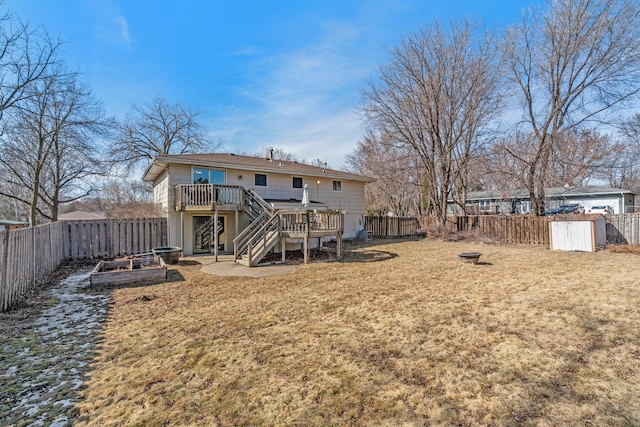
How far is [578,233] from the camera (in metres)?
12.1

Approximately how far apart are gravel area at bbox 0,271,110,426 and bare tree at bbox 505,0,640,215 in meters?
19.7

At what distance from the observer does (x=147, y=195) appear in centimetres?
2988

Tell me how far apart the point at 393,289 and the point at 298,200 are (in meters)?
9.81

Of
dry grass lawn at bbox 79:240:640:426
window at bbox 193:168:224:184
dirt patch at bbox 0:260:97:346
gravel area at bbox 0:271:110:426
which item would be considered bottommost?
dry grass lawn at bbox 79:240:640:426

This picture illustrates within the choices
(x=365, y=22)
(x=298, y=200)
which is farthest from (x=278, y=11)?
(x=298, y=200)

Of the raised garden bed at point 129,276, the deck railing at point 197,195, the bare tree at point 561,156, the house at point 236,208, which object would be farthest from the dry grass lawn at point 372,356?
the bare tree at point 561,156

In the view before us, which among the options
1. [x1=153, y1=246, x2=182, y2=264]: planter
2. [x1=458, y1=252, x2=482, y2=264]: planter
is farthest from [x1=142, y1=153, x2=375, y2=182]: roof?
[x1=458, y1=252, x2=482, y2=264]: planter

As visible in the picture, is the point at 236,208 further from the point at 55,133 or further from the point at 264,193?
the point at 55,133

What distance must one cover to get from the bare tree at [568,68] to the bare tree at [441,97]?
168cm

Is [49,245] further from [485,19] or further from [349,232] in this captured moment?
[485,19]

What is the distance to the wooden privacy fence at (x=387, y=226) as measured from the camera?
64.9ft

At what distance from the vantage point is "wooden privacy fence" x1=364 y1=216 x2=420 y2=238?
19.8m

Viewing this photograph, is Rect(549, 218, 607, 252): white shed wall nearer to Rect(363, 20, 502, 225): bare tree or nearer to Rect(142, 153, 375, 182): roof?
Rect(363, 20, 502, 225): bare tree

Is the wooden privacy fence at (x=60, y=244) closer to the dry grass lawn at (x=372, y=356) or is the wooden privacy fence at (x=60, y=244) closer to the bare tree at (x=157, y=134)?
the dry grass lawn at (x=372, y=356)
